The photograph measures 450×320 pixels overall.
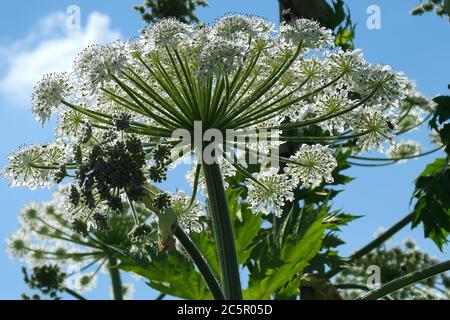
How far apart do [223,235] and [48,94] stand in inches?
60.4

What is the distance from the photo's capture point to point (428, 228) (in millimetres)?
6617

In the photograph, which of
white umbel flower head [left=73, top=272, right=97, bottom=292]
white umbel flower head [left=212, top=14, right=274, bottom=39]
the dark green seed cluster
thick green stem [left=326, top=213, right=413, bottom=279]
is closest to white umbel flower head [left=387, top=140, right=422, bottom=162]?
thick green stem [left=326, top=213, right=413, bottom=279]

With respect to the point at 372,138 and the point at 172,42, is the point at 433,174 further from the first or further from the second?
the point at 172,42

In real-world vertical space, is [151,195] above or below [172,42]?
below

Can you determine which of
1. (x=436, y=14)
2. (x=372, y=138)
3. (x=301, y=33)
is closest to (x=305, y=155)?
(x=372, y=138)

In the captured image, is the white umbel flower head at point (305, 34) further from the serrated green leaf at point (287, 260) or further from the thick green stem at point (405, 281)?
the thick green stem at point (405, 281)

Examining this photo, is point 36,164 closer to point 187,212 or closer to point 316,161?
point 187,212

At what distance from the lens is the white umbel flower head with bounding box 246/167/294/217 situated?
5.26 m

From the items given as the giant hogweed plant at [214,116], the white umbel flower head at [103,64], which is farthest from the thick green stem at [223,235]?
the white umbel flower head at [103,64]

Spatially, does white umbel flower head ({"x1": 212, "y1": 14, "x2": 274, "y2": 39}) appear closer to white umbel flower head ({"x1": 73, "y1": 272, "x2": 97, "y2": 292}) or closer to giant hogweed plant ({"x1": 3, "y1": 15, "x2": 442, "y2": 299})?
giant hogweed plant ({"x1": 3, "y1": 15, "x2": 442, "y2": 299})

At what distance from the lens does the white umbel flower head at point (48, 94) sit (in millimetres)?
4957

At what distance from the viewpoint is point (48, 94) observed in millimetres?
4977

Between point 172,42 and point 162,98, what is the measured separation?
0.36 metres

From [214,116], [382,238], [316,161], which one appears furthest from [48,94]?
[382,238]
